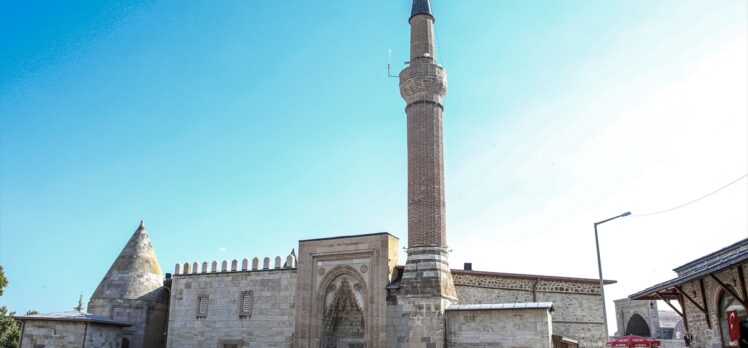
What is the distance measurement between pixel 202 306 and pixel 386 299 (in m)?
7.57

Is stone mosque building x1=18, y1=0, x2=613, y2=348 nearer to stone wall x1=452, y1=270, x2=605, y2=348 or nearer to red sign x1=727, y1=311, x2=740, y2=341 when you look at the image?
stone wall x1=452, y1=270, x2=605, y2=348

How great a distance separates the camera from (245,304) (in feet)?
66.3

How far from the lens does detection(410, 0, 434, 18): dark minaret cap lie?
1925 cm

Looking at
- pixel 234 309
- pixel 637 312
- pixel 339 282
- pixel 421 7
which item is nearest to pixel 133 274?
pixel 234 309

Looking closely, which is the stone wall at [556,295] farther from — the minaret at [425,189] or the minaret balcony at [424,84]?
the minaret balcony at [424,84]

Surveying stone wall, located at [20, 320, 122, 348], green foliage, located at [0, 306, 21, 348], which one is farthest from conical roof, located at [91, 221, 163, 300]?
green foliage, located at [0, 306, 21, 348]

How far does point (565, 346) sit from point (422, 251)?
499 centimetres

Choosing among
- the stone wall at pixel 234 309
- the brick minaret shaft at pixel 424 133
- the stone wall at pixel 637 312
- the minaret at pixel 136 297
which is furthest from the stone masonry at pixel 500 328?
the stone wall at pixel 637 312

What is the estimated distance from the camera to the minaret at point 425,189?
634 inches

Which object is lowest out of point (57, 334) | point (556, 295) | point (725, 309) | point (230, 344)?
point (230, 344)

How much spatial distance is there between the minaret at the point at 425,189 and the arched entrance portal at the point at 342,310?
2140mm

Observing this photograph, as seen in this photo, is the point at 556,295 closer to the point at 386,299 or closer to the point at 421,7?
the point at 386,299

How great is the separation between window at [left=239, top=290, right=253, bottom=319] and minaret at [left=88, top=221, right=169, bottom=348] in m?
4.85

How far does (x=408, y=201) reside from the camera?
57.9 feet
